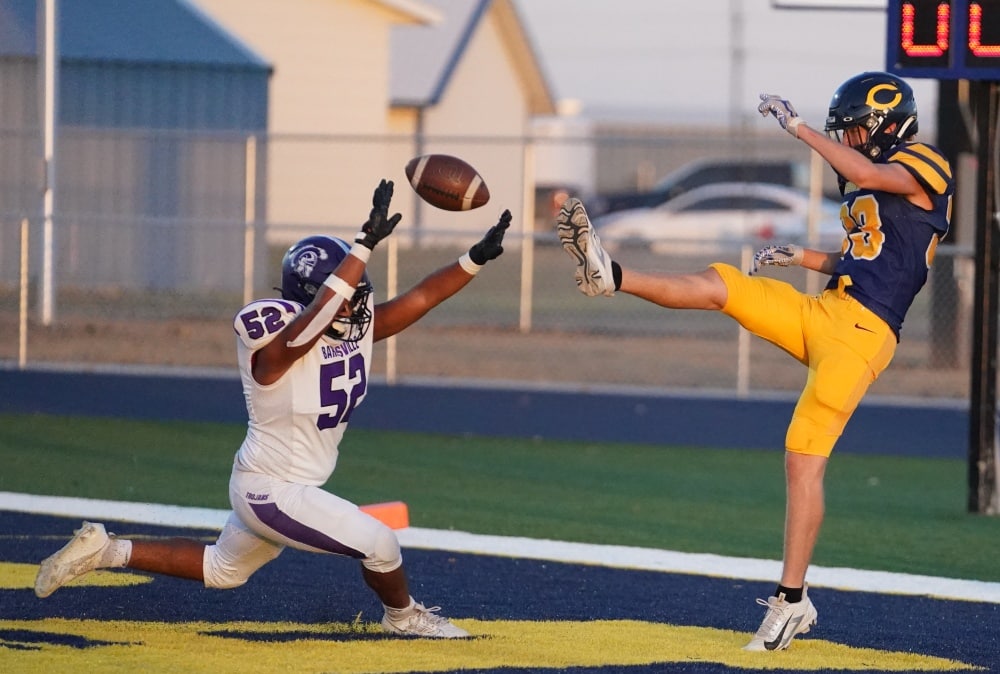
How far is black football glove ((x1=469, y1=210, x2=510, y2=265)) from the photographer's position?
221 inches

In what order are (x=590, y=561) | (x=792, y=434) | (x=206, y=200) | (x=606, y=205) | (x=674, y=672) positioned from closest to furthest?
(x=674, y=672)
(x=792, y=434)
(x=590, y=561)
(x=206, y=200)
(x=606, y=205)

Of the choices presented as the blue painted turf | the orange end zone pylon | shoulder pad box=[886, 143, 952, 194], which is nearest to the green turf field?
the orange end zone pylon

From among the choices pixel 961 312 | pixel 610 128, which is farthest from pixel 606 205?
pixel 961 312

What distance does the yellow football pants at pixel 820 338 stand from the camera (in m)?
5.52

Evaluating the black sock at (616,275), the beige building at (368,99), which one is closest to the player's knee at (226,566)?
the black sock at (616,275)

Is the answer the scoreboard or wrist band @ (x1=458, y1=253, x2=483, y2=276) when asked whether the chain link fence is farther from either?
wrist band @ (x1=458, y1=253, x2=483, y2=276)

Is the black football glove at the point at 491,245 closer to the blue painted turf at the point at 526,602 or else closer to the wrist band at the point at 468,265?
the wrist band at the point at 468,265

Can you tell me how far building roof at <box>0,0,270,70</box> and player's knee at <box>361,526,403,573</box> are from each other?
16812 mm

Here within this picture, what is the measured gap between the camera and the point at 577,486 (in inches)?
383

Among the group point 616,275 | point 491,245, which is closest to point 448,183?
point 491,245

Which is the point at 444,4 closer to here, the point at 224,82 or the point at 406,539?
the point at 224,82

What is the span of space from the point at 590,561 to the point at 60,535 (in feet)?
8.47

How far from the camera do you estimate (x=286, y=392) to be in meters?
5.29

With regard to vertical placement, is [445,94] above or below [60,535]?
above
